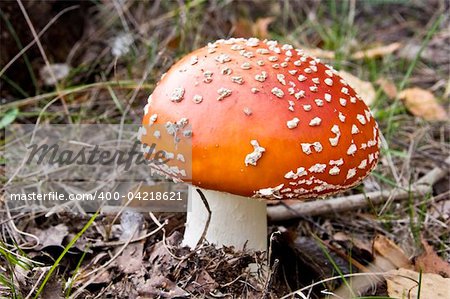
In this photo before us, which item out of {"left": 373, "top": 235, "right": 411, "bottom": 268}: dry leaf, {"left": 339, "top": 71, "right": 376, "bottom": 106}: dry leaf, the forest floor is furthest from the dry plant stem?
{"left": 339, "top": 71, "right": 376, "bottom": 106}: dry leaf

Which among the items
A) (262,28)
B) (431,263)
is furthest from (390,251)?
(262,28)

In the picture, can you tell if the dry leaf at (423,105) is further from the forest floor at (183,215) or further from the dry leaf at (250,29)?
the dry leaf at (250,29)

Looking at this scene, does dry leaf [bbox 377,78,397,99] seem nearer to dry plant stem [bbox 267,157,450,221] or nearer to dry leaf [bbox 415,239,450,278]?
dry plant stem [bbox 267,157,450,221]

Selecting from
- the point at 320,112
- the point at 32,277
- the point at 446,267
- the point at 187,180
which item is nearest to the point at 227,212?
the point at 187,180

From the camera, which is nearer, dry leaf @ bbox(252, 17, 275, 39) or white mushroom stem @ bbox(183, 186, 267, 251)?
white mushroom stem @ bbox(183, 186, 267, 251)

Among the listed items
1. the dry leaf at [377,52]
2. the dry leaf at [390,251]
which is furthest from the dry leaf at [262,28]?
the dry leaf at [390,251]
